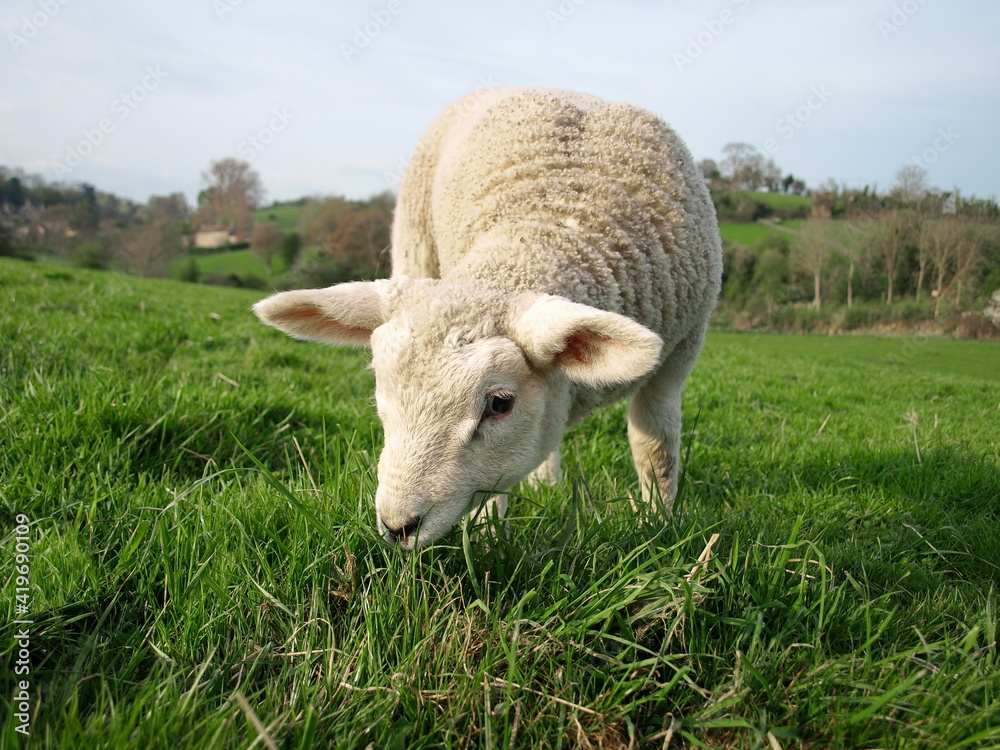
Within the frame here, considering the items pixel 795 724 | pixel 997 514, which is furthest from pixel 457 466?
pixel 997 514

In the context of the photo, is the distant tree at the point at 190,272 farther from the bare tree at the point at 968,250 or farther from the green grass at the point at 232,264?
the bare tree at the point at 968,250

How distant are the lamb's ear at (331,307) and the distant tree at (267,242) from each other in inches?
1700

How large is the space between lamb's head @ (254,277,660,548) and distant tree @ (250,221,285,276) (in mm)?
43584

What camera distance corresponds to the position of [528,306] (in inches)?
79.7

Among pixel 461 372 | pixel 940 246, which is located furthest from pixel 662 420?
Result: pixel 940 246

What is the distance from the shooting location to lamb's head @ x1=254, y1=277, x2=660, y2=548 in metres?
1.80

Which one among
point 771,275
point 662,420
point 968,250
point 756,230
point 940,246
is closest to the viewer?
point 662,420

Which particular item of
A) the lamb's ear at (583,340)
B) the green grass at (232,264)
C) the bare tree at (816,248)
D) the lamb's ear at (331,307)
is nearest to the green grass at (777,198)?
the bare tree at (816,248)

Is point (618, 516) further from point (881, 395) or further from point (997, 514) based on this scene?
point (881, 395)
